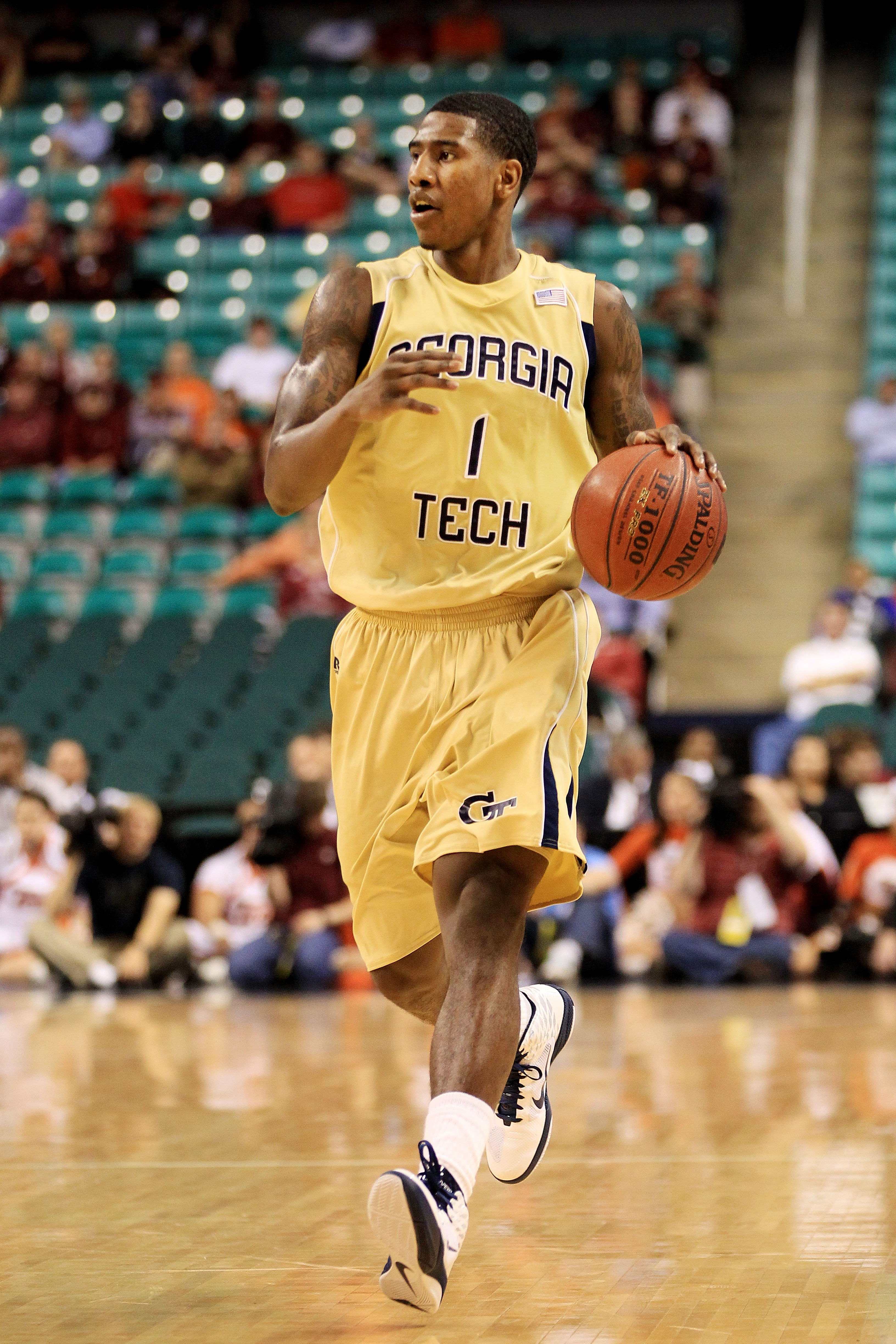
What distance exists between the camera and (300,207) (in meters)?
14.5

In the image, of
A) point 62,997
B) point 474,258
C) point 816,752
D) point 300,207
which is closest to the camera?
point 474,258

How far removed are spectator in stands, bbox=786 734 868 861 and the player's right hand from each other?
6.26 metres

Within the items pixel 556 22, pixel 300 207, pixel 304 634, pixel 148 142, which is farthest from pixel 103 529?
pixel 556 22

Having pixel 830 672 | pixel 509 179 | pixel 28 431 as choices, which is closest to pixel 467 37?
pixel 28 431

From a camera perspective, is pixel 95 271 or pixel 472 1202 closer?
pixel 472 1202

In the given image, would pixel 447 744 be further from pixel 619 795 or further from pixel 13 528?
pixel 13 528

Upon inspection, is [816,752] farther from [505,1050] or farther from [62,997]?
[505,1050]

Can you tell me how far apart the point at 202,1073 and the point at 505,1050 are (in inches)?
110

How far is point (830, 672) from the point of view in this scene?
991 centimetres

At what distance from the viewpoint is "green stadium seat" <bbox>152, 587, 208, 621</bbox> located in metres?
11.7

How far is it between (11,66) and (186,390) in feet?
16.3

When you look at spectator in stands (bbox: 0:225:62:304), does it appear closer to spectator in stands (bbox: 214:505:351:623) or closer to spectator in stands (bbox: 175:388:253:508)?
spectator in stands (bbox: 175:388:253:508)

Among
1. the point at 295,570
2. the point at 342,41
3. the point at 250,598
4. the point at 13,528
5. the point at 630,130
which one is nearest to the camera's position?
the point at 295,570

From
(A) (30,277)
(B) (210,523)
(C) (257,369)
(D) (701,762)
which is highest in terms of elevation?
(A) (30,277)
